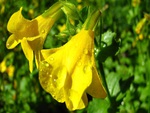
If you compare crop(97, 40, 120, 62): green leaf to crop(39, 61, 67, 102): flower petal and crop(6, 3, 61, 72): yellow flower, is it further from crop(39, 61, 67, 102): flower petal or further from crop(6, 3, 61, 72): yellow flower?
crop(39, 61, 67, 102): flower petal

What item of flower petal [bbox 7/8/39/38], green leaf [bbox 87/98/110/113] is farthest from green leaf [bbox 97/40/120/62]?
flower petal [bbox 7/8/39/38]

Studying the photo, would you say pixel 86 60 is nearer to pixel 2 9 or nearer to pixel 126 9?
pixel 2 9

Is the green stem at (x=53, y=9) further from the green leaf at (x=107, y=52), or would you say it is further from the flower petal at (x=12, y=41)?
the green leaf at (x=107, y=52)

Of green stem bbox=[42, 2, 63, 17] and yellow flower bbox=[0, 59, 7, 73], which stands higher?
green stem bbox=[42, 2, 63, 17]

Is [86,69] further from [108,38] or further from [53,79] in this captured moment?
[108,38]

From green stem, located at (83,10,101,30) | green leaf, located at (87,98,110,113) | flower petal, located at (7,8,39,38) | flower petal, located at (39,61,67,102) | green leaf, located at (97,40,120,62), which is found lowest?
green leaf, located at (87,98,110,113)

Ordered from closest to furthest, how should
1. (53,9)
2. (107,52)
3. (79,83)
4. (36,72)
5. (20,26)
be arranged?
(79,83), (20,26), (53,9), (107,52), (36,72)

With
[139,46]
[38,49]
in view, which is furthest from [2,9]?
[38,49]

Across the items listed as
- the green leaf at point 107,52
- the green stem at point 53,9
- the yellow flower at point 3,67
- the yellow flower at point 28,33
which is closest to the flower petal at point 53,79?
the yellow flower at point 28,33

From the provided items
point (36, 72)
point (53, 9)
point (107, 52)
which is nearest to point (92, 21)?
point (53, 9)
